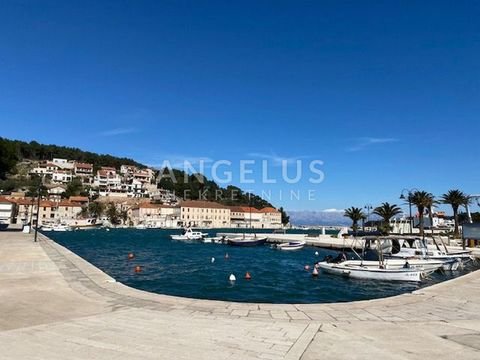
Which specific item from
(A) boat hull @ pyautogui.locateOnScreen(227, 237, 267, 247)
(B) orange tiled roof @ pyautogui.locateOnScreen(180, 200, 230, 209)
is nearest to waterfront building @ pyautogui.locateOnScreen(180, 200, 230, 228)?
(B) orange tiled roof @ pyautogui.locateOnScreen(180, 200, 230, 209)

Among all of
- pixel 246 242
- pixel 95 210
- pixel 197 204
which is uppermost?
pixel 197 204

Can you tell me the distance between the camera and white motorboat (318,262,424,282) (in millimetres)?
24578

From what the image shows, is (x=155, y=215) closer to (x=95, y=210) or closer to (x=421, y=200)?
(x=95, y=210)

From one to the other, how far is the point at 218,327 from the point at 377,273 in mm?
19419

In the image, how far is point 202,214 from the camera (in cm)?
19088

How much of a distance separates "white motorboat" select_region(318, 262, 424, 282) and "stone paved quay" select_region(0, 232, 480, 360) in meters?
11.4

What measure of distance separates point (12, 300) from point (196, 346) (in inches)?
277

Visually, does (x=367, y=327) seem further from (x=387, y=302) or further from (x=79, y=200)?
(x=79, y=200)

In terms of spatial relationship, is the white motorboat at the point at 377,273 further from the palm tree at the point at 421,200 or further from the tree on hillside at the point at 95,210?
the tree on hillside at the point at 95,210

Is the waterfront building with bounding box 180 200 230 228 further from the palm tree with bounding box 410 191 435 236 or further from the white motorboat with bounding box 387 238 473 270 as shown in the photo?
the white motorboat with bounding box 387 238 473 270

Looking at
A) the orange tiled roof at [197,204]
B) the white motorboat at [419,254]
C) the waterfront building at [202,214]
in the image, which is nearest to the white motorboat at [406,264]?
the white motorboat at [419,254]

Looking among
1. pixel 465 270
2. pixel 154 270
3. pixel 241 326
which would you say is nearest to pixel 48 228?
pixel 154 270

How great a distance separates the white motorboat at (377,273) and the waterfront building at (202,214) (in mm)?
161215

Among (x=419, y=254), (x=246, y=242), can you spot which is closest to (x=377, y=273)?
(x=419, y=254)
